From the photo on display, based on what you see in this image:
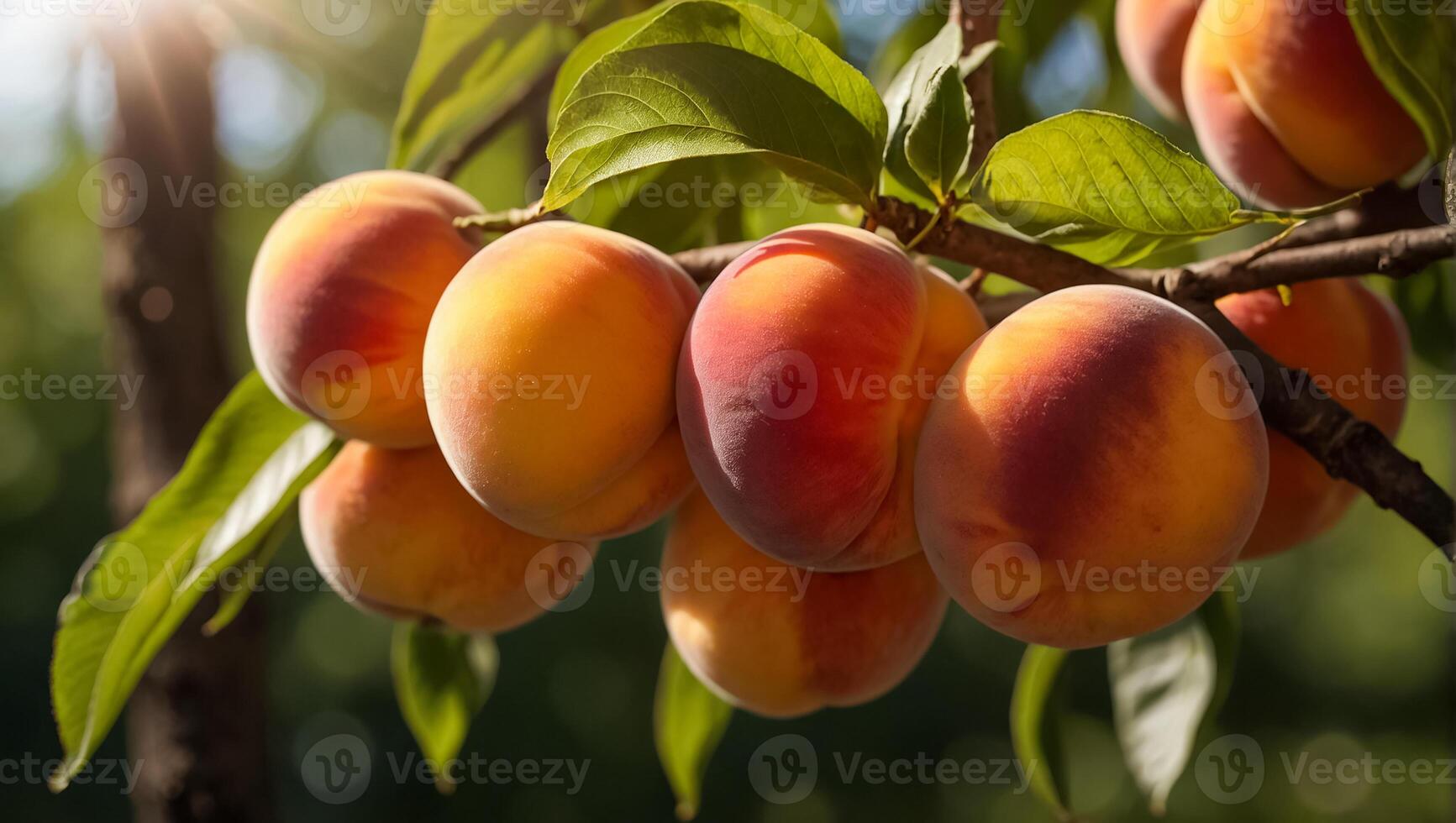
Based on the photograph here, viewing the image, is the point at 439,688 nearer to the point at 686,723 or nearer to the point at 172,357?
the point at 686,723

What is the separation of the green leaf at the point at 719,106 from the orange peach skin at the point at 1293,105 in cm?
30

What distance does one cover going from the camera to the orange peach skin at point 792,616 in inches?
29.5

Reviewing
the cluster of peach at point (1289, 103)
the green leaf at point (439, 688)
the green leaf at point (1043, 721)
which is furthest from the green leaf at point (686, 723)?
the cluster of peach at point (1289, 103)

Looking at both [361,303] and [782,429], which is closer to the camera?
[782,429]

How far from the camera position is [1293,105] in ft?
2.44

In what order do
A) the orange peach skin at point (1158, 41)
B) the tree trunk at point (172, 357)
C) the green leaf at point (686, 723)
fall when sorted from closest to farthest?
the orange peach skin at point (1158, 41) → the green leaf at point (686, 723) → the tree trunk at point (172, 357)

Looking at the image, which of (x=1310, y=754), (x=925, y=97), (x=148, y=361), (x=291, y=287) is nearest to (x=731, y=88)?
(x=925, y=97)

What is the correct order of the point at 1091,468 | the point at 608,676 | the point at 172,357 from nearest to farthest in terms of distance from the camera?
the point at 1091,468 → the point at 172,357 → the point at 608,676

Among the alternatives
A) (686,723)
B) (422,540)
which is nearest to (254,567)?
(422,540)

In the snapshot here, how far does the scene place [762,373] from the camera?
56 cm

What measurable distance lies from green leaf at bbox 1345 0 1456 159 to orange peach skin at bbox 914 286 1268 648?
0.25m

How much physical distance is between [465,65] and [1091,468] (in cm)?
78

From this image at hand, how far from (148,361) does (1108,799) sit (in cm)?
719

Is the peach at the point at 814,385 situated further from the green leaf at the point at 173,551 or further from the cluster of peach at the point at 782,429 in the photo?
the green leaf at the point at 173,551
